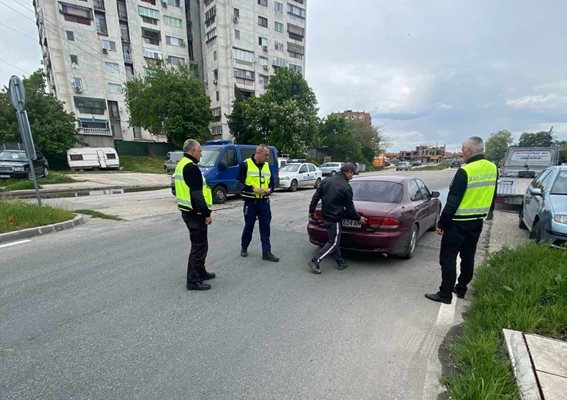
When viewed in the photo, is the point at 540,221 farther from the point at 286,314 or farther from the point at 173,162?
the point at 173,162

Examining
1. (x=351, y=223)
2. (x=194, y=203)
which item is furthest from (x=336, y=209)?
(x=194, y=203)

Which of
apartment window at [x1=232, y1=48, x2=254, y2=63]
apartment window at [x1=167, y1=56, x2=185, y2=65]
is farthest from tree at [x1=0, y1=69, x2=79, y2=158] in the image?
apartment window at [x1=232, y1=48, x2=254, y2=63]

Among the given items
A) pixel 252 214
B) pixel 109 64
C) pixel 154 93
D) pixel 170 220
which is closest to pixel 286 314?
pixel 252 214

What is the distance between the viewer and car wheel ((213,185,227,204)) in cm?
1057

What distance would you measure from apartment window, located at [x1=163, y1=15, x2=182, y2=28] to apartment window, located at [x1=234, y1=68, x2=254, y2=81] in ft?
34.2

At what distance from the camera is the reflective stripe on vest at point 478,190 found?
3.37 m

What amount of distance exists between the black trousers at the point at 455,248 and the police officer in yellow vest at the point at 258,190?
2486mm

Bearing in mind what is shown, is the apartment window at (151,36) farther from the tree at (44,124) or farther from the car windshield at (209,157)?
the car windshield at (209,157)

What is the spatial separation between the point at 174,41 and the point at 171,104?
16.5 meters

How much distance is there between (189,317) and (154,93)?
33.5m

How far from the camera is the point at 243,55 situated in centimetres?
4094

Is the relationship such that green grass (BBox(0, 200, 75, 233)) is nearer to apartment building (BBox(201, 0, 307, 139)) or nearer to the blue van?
the blue van

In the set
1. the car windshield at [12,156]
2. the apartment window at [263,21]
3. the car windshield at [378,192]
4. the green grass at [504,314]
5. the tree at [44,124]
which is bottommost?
the green grass at [504,314]

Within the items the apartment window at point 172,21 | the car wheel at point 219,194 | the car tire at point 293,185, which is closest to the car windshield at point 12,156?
the car wheel at point 219,194
